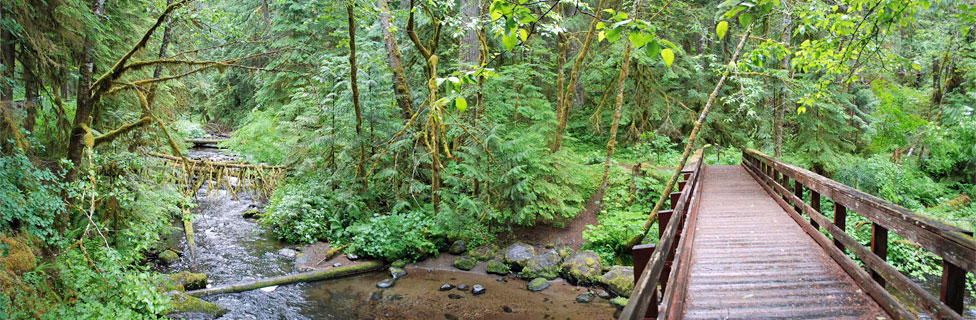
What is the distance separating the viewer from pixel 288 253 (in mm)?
11414

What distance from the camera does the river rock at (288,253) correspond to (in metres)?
11.3

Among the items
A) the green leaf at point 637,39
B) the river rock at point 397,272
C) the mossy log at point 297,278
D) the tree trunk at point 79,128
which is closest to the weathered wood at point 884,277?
the green leaf at point 637,39

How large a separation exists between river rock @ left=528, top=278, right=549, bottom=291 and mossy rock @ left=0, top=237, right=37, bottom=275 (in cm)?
820

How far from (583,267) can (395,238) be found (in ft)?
16.1

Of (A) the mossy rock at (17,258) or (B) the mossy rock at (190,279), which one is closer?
(A) the mossy rock at (17,258)

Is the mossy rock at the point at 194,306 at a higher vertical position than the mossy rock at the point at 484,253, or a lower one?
higher

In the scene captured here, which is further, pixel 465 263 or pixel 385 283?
pixel 465 263

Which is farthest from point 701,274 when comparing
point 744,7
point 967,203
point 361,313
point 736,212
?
point 967,203

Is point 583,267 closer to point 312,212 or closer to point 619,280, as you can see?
point 619,280

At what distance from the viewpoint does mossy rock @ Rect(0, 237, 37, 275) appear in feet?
17.2

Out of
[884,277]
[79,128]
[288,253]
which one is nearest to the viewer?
[884,277]

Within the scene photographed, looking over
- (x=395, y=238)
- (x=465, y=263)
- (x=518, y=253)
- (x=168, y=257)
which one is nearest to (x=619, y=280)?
(x=518, y=253)

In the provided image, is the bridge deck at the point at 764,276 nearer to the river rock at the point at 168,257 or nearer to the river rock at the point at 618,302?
the river rock at the point at 618,302

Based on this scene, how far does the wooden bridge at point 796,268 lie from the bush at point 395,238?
282 inches
